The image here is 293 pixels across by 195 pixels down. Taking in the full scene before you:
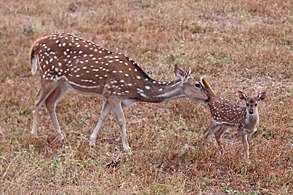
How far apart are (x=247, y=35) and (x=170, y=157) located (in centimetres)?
611

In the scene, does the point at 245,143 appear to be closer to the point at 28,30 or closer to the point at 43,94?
the point at 43,94

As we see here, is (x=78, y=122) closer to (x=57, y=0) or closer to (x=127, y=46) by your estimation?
(x=127, y=46)

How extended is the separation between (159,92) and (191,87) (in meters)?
0.41

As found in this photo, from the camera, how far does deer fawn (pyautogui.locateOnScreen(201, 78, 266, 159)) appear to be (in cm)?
694

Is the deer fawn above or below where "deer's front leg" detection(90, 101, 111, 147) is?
above

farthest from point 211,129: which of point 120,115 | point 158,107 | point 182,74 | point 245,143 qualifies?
point 158,107

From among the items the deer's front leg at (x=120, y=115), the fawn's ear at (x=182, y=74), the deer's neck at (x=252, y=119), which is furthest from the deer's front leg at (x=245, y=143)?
the deer's front leg at (x=120, y=115)

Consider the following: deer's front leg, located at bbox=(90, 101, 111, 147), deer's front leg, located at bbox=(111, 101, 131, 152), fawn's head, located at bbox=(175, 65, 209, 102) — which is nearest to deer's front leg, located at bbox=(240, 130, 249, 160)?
fawn's head, located at bbox=(175, 65, 209, 102)

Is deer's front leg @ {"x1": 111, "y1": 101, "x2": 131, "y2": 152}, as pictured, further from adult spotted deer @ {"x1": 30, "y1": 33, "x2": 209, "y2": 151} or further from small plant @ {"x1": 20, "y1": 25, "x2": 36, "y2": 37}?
small plant @ {"x1": 20, "y1": 25, "x2": 36, "y2": 37}

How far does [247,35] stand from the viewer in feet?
40.4

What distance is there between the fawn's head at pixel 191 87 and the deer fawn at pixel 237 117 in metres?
0.07

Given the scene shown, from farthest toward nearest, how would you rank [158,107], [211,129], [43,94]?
[158,107], [43,94], [211,129]

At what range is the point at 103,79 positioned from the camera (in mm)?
7566

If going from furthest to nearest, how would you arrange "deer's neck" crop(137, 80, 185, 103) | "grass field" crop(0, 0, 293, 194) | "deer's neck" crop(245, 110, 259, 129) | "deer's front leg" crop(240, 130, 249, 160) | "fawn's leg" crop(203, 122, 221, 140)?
1. "deer's neck" crop(137, 80, 185, 103)
2. "fawn's leg" crop(203, 122, 221, 140)
3. "deer's neck" crop(245, 110, 259, 129)
4. "deer's front leg" crop(240, 130, 249, 160)
5. "grass field" crop(0, 0, 293, 194)
